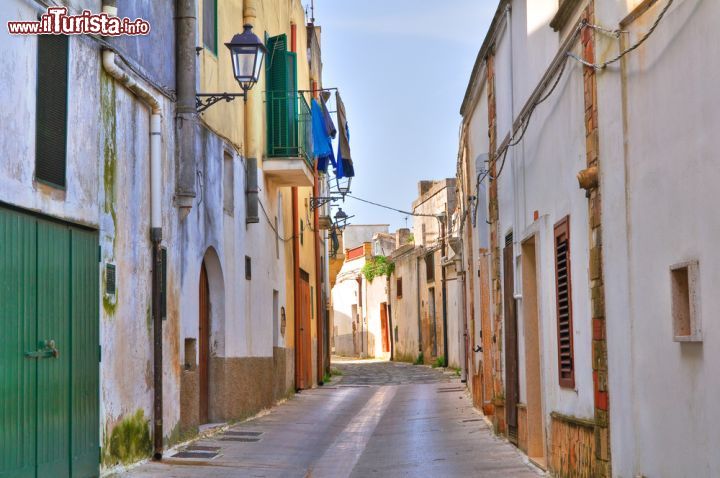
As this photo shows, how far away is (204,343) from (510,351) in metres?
4.36

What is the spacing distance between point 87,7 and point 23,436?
3816 mm

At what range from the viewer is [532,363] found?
12000 millimetres

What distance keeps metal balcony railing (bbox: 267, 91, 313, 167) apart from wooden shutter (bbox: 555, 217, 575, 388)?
964 centimetres

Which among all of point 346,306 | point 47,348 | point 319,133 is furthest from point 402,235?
point 47,348

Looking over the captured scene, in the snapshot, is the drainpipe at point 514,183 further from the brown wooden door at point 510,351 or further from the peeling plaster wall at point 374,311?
the peeling plaster wall at point 374,311

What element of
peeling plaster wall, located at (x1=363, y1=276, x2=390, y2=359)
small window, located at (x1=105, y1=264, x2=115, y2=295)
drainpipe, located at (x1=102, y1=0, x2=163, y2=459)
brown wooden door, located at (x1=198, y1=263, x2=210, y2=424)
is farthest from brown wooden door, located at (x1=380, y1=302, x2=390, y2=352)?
small window, located at (x1=105, y1=264, x2=115, y2=295)

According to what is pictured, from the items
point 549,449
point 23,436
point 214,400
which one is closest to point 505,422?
point 549,449

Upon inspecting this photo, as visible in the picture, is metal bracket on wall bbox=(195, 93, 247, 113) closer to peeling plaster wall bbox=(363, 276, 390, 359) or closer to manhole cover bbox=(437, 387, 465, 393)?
manhole cover bbox=(437, 387, 465, 393)

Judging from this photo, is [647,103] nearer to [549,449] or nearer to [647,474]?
[647,474]

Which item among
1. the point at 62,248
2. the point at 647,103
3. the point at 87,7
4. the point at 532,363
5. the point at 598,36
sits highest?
the point at 87,7

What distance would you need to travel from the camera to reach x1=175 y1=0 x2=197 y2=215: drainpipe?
12.6 meters

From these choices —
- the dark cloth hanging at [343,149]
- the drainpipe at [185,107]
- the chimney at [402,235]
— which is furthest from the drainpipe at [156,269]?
the chimney at [402,235]

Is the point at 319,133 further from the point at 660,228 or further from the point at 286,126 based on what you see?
the point at 660,228

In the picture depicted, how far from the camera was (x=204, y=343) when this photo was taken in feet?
49.0
